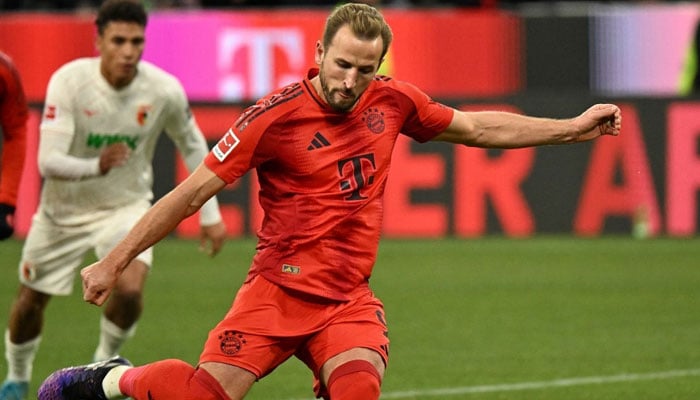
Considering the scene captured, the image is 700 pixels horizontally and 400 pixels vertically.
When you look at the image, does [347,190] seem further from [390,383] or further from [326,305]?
[390,383]

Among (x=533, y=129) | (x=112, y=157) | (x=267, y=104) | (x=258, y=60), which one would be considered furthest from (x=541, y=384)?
(x=258, y=60)

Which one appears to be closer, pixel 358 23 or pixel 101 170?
pixel 358 23

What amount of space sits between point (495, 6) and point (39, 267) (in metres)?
12.0

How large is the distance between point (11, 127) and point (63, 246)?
0.76 meters

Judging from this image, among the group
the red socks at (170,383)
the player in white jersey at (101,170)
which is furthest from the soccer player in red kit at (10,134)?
the red socks at (170,383)

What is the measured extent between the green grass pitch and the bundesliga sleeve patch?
2808mm

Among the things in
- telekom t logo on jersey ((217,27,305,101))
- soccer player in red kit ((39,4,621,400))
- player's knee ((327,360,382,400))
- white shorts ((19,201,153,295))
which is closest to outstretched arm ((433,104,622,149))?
soccer player in red kit ((39,4,621,400))

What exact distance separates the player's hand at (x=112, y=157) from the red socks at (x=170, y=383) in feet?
6.87

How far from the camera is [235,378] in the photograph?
567cm

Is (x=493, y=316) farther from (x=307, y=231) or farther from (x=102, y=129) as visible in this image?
(x=307, y=231)

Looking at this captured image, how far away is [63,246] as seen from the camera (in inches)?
323

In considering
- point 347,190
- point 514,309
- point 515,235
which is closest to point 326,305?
point 347,190

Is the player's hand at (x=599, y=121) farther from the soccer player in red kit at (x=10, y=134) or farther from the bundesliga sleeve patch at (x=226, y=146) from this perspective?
the soccer player in red kit at (x=10, y=134)

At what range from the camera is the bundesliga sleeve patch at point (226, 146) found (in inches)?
221
